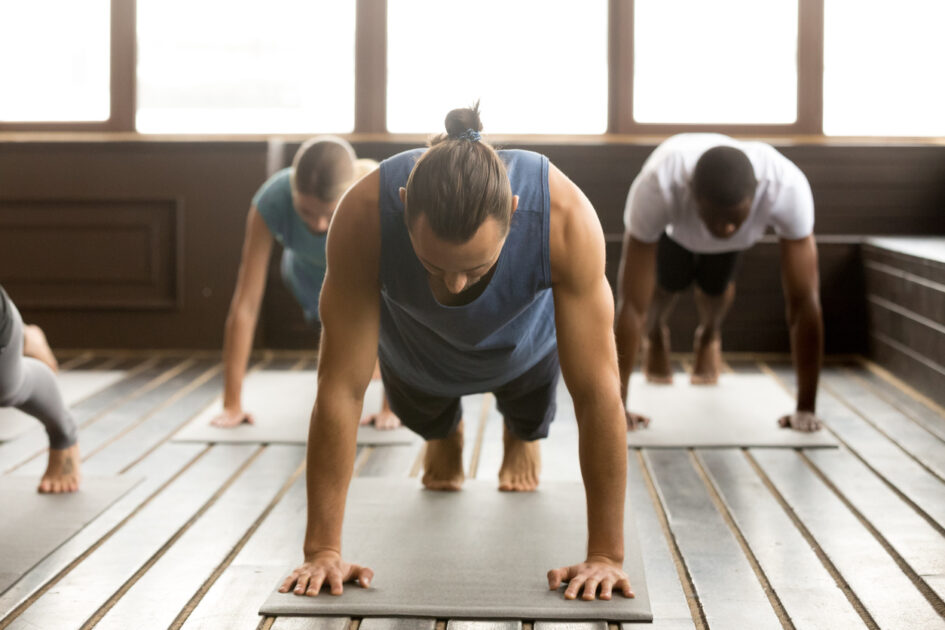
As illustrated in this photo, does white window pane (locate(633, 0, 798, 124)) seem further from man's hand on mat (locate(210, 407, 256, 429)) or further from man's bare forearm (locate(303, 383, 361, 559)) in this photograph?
man's bare forearm (locate(303, 383, 361, 559))

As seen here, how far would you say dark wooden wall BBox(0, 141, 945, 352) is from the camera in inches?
190

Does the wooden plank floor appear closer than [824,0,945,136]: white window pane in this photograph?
Yes

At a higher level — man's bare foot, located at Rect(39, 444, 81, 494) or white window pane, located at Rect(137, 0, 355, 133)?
A: white window pane, located at Rect(137, 0, 355, 133)

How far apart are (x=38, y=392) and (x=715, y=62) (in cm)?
357

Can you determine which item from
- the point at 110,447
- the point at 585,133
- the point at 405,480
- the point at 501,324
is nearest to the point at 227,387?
the point at 110,447

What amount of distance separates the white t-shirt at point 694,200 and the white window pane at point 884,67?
2051mm

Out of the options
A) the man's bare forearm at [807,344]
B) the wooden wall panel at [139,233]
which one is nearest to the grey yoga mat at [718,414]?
the man's bare forearm at [807,344]

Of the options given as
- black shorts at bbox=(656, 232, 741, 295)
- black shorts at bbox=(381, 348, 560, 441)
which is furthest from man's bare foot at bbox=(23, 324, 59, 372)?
black shorts at bbox=(656, 232, 741, 295)

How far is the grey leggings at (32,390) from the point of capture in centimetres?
235

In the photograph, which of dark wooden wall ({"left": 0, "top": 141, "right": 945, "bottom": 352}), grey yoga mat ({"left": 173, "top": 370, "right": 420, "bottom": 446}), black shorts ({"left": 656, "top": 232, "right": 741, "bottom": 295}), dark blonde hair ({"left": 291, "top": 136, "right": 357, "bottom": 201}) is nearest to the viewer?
dark blonde hair ({"left": 291, "top": 136, "right": 357, "bottom": 201})

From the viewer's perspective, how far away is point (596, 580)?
1.95m

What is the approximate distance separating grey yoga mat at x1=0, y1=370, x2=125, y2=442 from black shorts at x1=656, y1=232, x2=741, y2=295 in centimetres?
192

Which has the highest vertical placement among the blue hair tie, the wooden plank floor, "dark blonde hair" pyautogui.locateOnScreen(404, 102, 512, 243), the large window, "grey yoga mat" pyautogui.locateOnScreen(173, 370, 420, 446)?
the large window

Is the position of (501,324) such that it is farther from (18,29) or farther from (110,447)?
(18,29)
